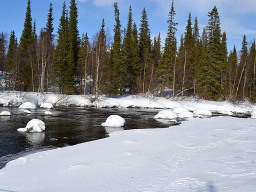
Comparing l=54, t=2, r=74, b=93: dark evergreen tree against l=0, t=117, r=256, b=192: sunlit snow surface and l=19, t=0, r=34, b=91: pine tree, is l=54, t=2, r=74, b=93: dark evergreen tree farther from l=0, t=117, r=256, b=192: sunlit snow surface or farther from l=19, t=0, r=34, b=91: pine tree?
l=0, t=117, r=256, b=192: sunlit snow surface

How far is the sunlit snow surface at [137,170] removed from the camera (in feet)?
14.4

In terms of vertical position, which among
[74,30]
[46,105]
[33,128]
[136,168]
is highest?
[74,30]

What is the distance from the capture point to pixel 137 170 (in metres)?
5.61

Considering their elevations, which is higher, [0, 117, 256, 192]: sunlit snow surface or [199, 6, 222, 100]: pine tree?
[199, 6, 222, 100]: pine tree

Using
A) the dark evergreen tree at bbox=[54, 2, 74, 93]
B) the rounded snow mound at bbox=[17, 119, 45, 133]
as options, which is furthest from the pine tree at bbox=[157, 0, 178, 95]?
the rounded snow mound at bbox=[17, 119, 45, 133]

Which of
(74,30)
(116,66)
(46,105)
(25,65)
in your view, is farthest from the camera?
(74,30)

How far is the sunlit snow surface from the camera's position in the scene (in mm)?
4375

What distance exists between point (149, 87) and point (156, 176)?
31672 mm

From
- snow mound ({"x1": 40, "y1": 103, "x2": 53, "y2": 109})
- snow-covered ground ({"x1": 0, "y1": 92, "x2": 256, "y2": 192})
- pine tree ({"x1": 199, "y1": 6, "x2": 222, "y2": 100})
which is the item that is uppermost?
pine tree ({"x1": 199, "y1": 6, "x2": 222, "y2": 100})

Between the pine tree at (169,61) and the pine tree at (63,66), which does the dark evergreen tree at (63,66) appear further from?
the pine tree at (169,61)

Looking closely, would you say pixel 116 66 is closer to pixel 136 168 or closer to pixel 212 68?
pixel 212 68

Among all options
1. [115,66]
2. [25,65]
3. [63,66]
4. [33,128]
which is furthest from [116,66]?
[33,128]

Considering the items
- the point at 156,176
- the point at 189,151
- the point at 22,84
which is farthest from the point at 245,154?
the point at 22,84

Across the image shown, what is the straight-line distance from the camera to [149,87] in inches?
1432
